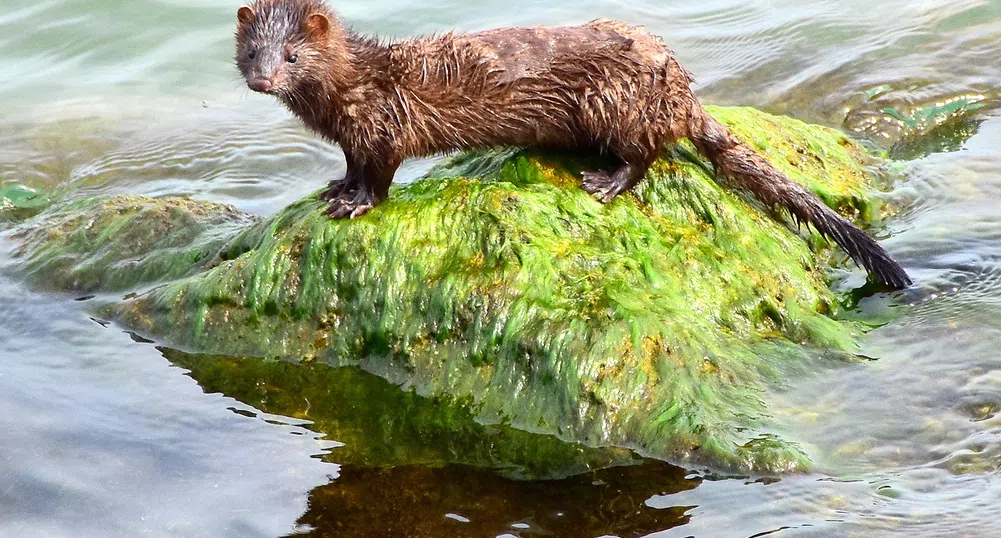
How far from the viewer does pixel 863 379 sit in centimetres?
516

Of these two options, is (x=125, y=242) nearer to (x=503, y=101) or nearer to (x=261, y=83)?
(x=261, y=83)

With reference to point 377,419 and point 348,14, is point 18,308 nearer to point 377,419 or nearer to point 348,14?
point 377,419

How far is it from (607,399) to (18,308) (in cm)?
367

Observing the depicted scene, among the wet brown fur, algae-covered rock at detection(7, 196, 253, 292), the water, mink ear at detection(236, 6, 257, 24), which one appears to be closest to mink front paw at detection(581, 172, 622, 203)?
the wet brown fur

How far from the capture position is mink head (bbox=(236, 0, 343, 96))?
18.5ft

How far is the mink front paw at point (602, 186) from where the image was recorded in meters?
6.03

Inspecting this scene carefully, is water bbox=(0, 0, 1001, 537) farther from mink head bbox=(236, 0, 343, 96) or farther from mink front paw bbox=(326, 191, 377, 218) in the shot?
mink head bbox=(236, 0, 343, 96)

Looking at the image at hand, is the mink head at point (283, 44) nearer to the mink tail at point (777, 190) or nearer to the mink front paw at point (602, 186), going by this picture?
the mink front paw at point (602, 186)

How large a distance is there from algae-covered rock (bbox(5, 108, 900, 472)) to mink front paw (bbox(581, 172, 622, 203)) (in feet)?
0.18

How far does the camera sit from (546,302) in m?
5.23

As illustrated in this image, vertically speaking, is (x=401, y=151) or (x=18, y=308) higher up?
(x=401, y=151)

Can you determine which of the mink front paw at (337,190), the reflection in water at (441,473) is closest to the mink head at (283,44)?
the mink front paw at (337,190)

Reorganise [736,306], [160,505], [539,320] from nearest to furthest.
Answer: [160,505] → [539,320] → [736,306]

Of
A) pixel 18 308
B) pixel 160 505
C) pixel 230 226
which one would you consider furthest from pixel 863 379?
pixel 18 308
